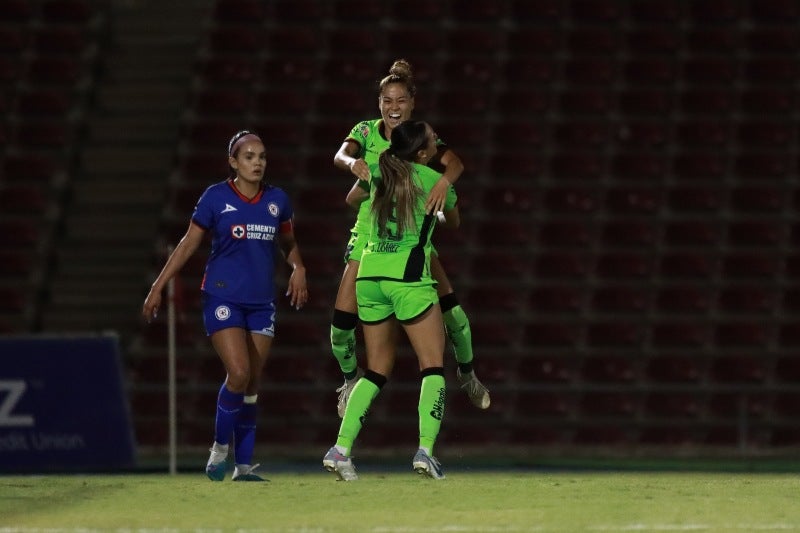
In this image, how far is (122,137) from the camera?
15852mm

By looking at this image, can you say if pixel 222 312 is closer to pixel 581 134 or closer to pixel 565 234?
pixel 565 234

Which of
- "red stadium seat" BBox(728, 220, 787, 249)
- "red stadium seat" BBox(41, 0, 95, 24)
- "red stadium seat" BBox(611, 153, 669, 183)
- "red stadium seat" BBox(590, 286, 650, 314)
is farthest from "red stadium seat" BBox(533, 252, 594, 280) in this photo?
"red stadium seat" BBox(41, 0, 95, 24)

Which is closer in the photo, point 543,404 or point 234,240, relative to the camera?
point 234,240

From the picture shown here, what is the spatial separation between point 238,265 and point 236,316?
0.90ft

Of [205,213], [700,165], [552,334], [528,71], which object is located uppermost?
[528,71]

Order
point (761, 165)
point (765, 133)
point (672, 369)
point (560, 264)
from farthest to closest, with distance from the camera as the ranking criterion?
point (765, 133), point (761, 165), point (560, 264), point (672, 369)

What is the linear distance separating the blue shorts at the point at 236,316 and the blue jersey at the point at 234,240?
4 centimetres

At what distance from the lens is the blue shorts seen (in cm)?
835

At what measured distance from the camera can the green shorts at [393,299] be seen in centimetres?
783

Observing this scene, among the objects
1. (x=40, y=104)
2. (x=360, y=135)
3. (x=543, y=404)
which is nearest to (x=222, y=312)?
(x=360, y=135)

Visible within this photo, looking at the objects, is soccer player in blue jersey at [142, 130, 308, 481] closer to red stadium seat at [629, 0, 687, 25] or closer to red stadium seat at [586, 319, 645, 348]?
red stadium seat at [586, 319, 645, 348]

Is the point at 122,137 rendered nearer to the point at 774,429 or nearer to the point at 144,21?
the point at 144,21

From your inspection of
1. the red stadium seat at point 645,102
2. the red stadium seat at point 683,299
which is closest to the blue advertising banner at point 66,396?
the red stadium seat at point 683,299

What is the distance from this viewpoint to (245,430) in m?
8.77
